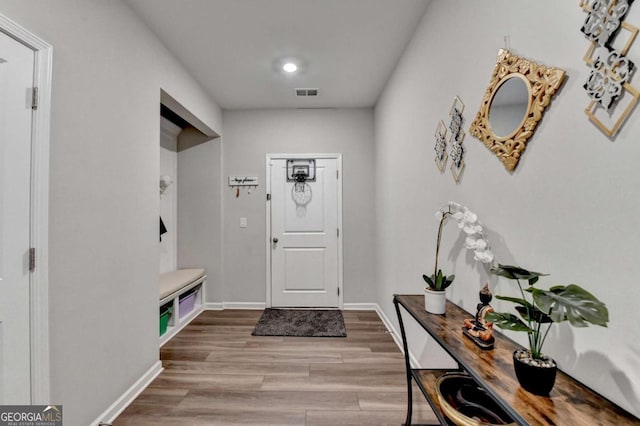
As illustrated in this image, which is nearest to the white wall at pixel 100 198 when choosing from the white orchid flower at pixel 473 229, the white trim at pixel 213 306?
A: the white trim at pixel 213 306

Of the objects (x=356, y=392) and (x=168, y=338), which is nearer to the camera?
(x=356, y=392)

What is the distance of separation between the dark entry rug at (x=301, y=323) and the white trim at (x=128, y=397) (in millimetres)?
969

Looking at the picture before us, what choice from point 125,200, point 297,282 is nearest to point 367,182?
point 297,282

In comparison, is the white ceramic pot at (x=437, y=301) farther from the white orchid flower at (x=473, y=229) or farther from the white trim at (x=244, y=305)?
the white trim at (x=244, y=305)

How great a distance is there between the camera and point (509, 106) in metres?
1.17

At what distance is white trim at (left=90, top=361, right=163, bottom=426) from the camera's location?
1.70 metres

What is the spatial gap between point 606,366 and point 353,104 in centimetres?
343

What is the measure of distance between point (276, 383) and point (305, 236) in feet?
6.40

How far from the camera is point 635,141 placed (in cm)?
73

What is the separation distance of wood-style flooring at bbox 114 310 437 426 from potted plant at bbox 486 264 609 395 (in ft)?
3.99

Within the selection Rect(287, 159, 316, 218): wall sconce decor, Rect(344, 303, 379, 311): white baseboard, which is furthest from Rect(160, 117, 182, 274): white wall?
Rect(344, 303, 379, 311): white baseboard

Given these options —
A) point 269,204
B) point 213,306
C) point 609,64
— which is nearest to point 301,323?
point 213,306

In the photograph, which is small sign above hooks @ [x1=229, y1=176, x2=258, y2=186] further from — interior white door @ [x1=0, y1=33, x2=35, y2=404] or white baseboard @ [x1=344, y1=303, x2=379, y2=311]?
interior white door @ [x1=0, y1=33, x2=35, y2=404]

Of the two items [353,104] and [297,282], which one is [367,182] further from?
[297,282]
